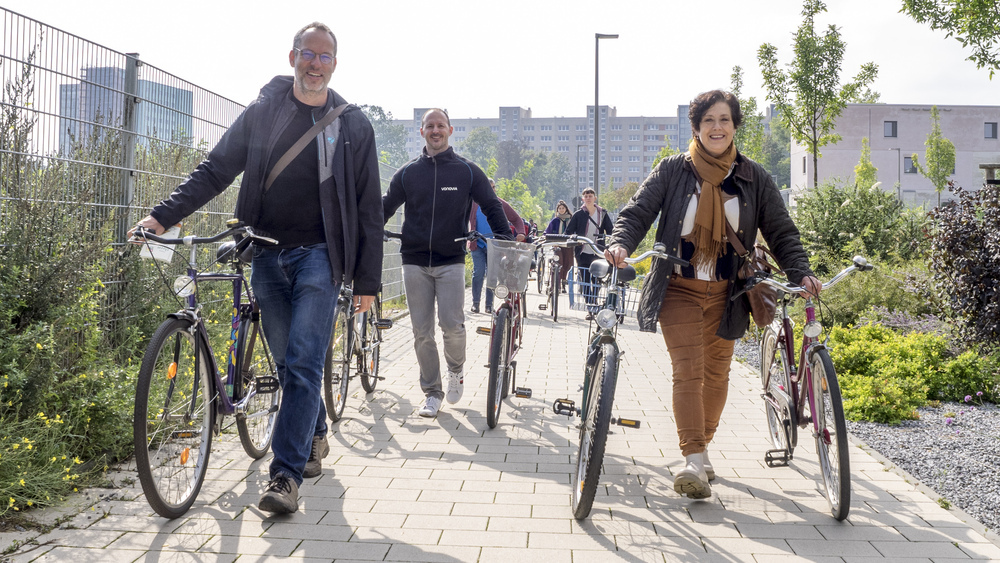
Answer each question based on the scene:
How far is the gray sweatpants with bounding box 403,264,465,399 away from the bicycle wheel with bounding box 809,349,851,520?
293 centimetres

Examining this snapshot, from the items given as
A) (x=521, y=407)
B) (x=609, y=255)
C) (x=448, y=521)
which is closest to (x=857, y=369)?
(x=521, y=407)

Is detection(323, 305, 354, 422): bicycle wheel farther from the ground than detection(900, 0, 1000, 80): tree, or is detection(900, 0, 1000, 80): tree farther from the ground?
detection(900, 0, 1000, 80): tree

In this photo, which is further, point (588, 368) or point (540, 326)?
point (540, 326)

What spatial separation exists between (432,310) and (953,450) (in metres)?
3.57

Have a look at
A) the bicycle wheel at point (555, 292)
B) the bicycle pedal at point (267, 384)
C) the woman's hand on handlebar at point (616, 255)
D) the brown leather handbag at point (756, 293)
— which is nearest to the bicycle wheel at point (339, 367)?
the bicycle pedal at point (267, 384)

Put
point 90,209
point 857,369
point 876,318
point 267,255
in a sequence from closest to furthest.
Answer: point 267,255 < point 90,209 < point 857,369 < point 876,318

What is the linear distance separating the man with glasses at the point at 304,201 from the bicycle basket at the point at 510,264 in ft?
6.58

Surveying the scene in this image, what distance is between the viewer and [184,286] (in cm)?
393

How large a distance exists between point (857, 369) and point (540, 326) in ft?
19.9

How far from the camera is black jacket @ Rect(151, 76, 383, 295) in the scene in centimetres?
416

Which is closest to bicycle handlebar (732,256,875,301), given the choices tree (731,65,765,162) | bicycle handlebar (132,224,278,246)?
bicycle handlebar (132,224,278,246)

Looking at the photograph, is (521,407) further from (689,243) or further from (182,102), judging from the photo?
(182,102)

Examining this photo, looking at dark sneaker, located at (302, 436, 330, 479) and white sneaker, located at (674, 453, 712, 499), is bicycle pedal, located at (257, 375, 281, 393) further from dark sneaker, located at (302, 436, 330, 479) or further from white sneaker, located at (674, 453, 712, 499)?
white sneaker, located at (674, 453, 712, 499)

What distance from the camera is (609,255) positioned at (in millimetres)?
4137
